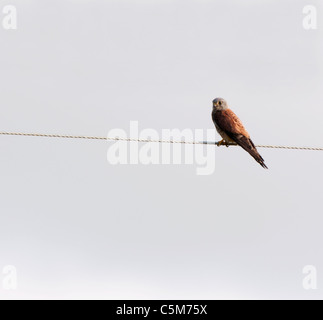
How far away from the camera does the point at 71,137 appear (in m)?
8.80

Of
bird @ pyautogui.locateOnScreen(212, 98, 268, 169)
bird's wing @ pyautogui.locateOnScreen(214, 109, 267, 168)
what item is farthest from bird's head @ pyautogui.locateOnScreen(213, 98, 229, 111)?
bird's wing @ pyautogui.locateOnScreen(214, 109, 267, 168)

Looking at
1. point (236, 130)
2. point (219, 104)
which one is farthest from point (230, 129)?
point (219, 104)

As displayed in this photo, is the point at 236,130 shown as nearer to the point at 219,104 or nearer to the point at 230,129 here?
the point at 230,129

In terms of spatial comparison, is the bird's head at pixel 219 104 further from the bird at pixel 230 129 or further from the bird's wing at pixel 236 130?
the bird's wing at pixel 236 130

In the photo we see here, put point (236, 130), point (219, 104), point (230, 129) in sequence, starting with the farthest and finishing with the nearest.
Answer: point (219, 104), point (230, 129), point (236, 130)

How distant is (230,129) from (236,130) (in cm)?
16

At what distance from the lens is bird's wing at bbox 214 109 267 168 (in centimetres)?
1177

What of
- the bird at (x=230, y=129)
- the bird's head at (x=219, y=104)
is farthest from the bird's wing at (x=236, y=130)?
the bird's head at (x=219, y=104)

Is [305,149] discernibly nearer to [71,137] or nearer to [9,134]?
[71,137]

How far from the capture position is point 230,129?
41.1 feet

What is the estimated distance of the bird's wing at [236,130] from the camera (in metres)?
11.8

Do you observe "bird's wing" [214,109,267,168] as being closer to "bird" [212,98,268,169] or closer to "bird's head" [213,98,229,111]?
"bird" [212,98,268,169]
